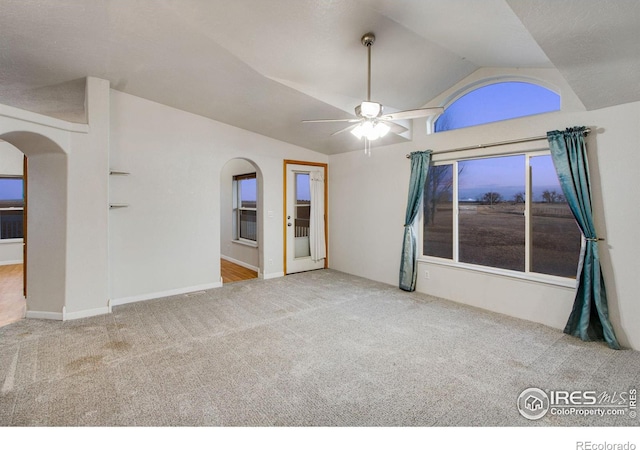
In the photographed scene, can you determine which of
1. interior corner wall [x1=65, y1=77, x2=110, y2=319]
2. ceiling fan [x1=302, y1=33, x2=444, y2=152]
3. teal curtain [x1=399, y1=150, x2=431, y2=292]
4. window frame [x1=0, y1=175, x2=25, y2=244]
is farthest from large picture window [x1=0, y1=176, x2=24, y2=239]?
teal curtain [x1=399, y1=150, x2=431, y2=292]

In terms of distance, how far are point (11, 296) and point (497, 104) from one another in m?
7.27

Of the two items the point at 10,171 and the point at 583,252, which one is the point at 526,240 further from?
the point at 10,171

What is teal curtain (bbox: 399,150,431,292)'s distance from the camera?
4.49 m

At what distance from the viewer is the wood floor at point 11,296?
12.0 feet

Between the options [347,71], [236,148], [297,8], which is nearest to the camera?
[297,8]

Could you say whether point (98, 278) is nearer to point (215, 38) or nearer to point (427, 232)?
point (215, 38)

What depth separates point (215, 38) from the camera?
2.96m

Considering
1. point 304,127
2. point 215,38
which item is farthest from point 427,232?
point 215,38

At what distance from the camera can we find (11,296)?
4.44 meters

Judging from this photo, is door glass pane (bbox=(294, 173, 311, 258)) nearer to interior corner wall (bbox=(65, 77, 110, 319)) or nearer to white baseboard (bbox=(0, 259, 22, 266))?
interior corner wall (bbox=(65, 77, 110, 319))

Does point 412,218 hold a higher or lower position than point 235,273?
higher

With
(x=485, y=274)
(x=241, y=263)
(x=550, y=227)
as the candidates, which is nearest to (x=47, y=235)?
(x=241, y=263)

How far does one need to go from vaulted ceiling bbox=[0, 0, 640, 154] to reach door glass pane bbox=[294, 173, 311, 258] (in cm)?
184

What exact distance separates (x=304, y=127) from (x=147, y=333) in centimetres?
351
